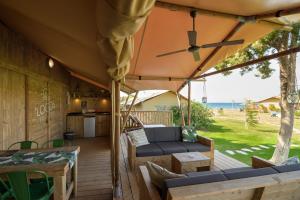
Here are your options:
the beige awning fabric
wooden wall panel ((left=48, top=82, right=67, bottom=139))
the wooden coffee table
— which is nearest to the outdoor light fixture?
wooden wall panel ((left=48, top=82, right=67, bottom=139))

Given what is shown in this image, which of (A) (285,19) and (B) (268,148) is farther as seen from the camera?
(B) (268,148)

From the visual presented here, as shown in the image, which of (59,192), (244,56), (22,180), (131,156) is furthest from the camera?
(244,56)

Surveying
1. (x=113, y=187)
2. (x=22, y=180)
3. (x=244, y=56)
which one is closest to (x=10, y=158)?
(x=22, y=180)

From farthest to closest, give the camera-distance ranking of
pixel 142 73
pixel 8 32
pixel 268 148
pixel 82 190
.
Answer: pixel 268 148 < pixel 142 73 < pixel 8 32 < pixel 82 190

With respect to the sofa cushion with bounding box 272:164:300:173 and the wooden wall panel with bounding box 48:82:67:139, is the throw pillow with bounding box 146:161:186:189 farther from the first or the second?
the wooden wall panel with bounding box 48:82:67:139

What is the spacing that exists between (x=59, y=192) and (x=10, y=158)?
0.81 metres

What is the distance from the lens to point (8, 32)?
3598mm

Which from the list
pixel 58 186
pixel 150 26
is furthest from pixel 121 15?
pixel 150 26

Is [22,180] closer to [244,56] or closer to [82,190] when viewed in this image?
[82,190]

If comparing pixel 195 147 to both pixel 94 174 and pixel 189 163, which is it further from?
pixel 94 174

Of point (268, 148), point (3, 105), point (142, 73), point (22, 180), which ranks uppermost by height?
point (142, 73)

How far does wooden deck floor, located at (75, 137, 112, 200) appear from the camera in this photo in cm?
312

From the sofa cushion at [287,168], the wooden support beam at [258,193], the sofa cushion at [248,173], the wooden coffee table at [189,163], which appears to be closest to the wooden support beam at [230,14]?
the sofa cushion at [287,168]

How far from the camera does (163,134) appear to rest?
204 inches
